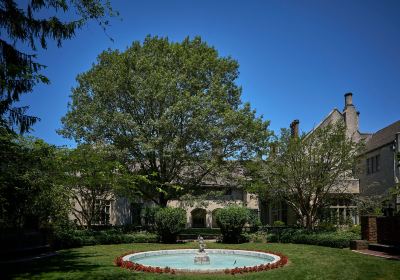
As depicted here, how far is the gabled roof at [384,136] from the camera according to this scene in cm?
3617

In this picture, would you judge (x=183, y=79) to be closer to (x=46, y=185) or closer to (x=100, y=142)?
(x=100, y=142)

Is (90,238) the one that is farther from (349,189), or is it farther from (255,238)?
(349,189)

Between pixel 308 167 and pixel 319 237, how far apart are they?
506 centimetres


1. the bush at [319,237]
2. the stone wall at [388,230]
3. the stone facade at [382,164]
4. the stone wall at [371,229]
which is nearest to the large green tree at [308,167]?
the bush at [319,237]

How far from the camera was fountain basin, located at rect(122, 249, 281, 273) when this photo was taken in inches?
703

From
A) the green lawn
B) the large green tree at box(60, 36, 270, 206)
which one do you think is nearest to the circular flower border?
the green lawn

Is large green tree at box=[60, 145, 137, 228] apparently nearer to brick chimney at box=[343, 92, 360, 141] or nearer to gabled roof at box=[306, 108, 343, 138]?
gabled roof at box=[306, 108, 343, 138]

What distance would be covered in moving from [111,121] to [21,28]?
20.2 metres

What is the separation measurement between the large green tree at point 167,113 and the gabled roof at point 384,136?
11084 millimetres

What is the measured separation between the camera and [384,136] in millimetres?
38562

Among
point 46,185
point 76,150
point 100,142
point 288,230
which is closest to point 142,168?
point 100,142

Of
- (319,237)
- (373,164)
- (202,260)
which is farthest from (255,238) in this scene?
(373,164)

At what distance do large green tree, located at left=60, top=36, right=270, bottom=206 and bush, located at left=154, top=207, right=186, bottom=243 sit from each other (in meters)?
3.39

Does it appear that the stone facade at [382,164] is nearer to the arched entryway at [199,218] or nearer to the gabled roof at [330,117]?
the gabled roof at [330,117]
